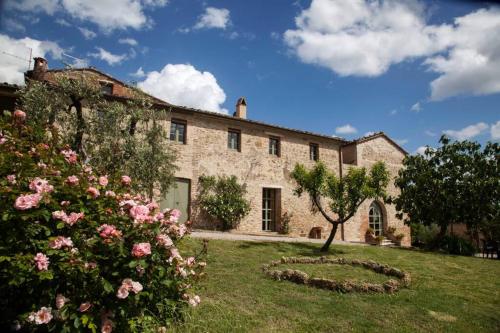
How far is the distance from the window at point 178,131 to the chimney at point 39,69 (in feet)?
18.6

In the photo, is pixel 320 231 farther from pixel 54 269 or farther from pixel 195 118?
pixel 54 269

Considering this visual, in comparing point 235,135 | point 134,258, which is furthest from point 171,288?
point 235,135

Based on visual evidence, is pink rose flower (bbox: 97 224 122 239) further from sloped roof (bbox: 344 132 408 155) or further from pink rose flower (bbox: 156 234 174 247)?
sloped roof (bbox: 344 132 408 155)

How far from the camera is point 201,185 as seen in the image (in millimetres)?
16656

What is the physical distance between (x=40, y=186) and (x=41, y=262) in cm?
70

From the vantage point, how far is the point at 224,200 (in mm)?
16656

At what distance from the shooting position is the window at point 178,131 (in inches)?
651

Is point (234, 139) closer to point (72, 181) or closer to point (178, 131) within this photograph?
point (178, 131)

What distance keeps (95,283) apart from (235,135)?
50.6ft

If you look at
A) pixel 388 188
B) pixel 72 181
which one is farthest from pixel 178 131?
pixel 388 188

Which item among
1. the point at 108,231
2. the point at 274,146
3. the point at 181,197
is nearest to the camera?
the point at 108,231

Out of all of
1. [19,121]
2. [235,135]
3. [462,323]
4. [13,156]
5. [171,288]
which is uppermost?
[235,135]

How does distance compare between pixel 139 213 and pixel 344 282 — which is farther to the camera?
pixel 344 282

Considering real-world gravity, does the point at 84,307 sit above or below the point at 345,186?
below
